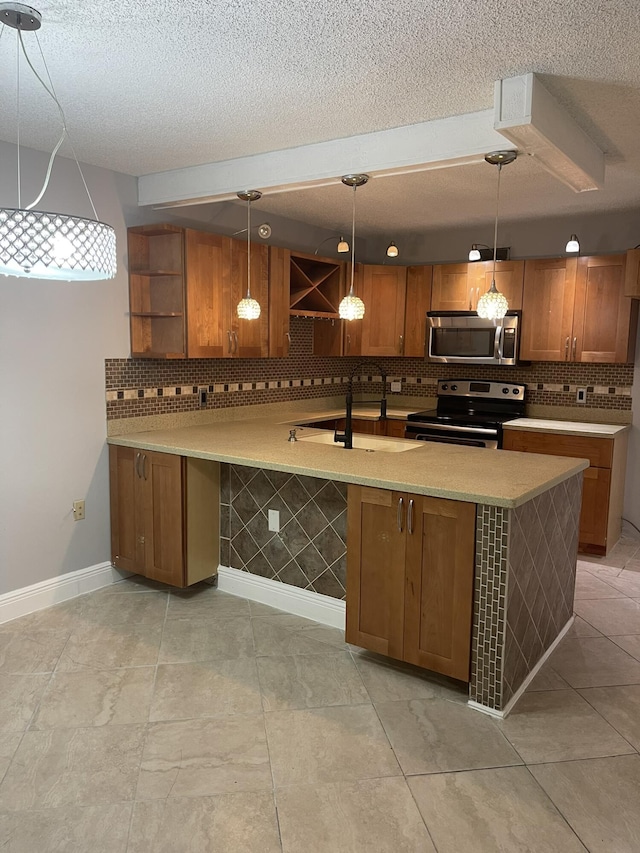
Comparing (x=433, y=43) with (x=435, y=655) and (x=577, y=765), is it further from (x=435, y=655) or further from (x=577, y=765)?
(x=577, y=765)

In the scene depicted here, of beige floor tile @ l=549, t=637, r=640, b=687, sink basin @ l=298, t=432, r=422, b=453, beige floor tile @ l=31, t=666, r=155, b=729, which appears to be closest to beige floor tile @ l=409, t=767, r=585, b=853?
beige floor tile @ l=549, t=637, r=640, b=687

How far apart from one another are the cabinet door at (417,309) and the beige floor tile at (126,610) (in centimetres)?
295

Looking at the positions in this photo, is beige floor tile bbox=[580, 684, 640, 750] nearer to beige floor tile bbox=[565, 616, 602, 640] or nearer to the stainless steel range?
beige floor tile bbox=[565, 616, 602, 640]

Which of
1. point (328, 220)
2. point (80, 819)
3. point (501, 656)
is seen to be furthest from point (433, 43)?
point (328, 220)

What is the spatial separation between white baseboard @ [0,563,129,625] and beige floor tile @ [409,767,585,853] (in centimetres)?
228

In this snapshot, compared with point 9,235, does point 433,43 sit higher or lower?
higher

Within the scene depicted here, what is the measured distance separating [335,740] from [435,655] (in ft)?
1.79

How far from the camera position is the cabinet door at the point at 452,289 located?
→ 5172 millimetres

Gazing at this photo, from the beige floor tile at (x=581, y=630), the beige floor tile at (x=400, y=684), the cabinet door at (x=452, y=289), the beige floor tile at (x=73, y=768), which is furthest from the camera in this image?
the cabinet door at (x=452, y=289)

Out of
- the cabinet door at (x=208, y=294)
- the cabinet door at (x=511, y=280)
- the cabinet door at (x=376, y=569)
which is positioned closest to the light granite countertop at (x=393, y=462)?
the cabinet door at (x=376, y=569)

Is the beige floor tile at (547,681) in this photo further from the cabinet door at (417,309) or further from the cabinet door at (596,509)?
the cabinet door at (417,309)

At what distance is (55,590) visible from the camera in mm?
3568

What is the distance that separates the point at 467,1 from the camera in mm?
1784

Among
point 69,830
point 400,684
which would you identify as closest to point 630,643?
point 400,684
